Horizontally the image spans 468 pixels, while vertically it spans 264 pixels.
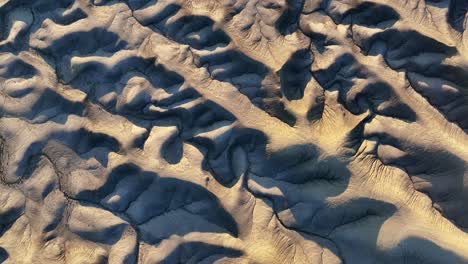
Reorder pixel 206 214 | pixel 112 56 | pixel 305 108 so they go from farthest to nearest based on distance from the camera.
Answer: pixel 112 56 → pixel 305 108 → pixel 206 214

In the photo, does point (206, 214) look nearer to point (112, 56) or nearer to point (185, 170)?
point (185, 170)

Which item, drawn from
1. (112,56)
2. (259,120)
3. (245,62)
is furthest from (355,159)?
(112,56)

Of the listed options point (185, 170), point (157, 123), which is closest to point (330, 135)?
point (185, 170)

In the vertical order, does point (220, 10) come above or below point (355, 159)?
above

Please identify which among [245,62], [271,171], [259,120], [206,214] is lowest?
[206,214]

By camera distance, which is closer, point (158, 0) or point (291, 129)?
point (291, 129)

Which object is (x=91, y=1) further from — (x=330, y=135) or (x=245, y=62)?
(x=330, y=135)

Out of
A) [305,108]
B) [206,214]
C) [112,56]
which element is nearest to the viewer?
[206,214]
